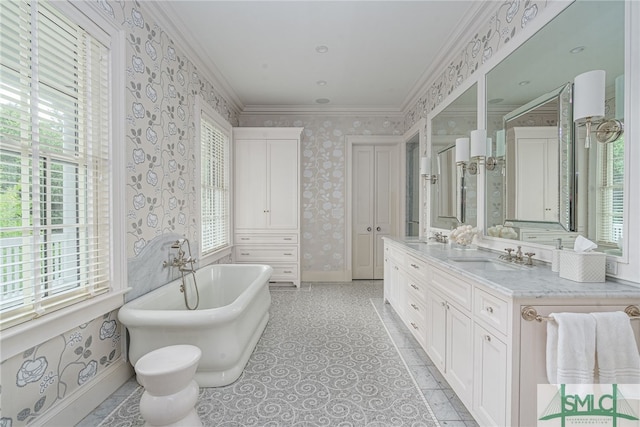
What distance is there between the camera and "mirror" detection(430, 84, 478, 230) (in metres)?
2.61

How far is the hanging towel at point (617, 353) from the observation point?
1129 millimetres

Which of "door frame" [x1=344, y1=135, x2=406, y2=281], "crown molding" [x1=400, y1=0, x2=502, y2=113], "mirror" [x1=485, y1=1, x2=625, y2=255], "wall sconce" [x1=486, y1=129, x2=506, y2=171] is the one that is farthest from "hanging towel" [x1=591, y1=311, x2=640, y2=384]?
"door frame" [x1=344, y1=135, x2=406, y2=281]

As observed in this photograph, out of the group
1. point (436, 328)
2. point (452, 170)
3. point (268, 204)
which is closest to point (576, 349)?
point (436, 328)

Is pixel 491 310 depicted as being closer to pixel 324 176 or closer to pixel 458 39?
pixel 458 39

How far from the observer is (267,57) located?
3.17 meters

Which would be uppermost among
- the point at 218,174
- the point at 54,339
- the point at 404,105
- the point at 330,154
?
the point at 404,105

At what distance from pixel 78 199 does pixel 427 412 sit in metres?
2.42

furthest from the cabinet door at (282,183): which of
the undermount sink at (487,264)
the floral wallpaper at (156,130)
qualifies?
the undermount sink at (487,264)

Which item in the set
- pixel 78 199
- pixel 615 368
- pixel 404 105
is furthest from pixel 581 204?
pixel 404 105

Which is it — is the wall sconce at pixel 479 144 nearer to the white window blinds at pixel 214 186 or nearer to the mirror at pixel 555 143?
the mirror at pixel 555 143

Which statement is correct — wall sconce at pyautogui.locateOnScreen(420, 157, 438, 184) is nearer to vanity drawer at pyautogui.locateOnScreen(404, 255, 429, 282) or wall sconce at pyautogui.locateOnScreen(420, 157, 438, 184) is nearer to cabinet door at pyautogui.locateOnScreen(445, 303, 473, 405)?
vanity drawer at pyautogui.locateOnScreen(404, 255, 429, 282)

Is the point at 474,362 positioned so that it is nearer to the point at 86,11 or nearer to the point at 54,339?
the point at 54,339

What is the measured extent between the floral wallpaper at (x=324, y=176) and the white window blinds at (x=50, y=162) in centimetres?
314

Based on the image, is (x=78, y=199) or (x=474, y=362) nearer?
(x=474, y=362)
